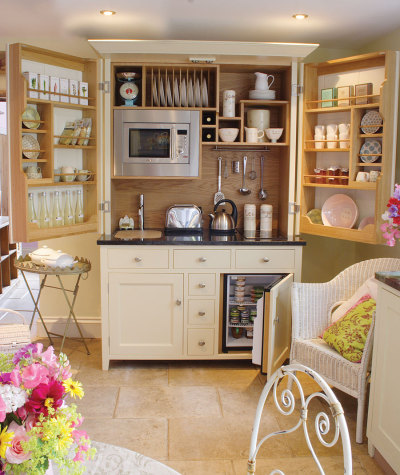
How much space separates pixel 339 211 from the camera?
151 inches

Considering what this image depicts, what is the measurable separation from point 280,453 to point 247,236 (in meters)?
1.52

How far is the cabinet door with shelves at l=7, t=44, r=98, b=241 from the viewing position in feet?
11.2

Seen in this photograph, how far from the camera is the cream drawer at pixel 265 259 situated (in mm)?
3650

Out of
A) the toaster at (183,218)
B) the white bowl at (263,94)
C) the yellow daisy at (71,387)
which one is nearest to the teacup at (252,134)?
the white bowl at (263,94)

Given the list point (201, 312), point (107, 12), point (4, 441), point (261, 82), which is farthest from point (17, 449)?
point (261, 82)

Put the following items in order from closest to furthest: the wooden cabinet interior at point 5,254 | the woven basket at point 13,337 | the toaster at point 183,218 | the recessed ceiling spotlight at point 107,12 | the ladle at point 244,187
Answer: the woven basket at point 13,337, the recessed ceiling spotlight at point 107,12, the toaster at point 183,218, the ladle at point 244,187, the wooden cabinet interior at point 5,254

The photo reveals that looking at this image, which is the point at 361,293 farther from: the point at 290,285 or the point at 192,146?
the point at 192,146

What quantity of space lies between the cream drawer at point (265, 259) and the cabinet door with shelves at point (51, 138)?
1.02 metres

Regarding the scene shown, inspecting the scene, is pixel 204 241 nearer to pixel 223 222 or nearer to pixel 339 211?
pixel 223 222

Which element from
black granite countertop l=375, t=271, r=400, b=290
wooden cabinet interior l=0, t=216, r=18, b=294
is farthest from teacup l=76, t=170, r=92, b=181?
wooden cabinet interior l=0, t=216, r=18, b=294

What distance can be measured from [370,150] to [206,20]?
1.28 meters

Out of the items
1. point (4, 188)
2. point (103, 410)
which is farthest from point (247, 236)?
point (4, 188)

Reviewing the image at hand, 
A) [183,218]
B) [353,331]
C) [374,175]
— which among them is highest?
[374,175]

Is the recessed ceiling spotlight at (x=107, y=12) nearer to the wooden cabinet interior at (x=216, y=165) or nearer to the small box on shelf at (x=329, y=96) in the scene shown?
the wooden cabinet interior at (x=216, y=165)
